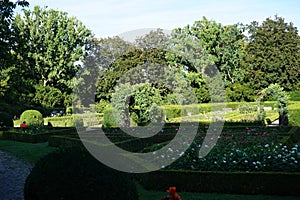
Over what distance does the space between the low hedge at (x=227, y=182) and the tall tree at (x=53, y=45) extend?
1250 inches

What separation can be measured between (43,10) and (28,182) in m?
36.3

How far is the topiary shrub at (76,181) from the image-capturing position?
4703 mm

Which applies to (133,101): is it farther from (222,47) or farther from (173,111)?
(222,47)

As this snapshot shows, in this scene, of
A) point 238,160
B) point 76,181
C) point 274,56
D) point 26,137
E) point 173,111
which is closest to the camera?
point 76,181

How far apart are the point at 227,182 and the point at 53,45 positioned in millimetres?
33536

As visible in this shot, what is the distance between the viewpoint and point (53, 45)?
37.5 m

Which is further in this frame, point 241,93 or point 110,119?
point 241,93

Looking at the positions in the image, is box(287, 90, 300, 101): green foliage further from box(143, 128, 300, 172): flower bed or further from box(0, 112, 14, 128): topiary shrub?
box(143, 128, 300, 172): flower bed

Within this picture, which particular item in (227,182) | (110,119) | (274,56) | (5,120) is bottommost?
(227,182)

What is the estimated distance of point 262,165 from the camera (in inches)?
293

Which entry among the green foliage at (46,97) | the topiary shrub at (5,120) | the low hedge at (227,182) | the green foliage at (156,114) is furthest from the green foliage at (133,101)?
the green foliage at (46,97)

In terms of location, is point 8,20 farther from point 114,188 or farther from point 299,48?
point 299,48

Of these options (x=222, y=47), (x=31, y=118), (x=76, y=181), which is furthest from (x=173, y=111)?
(x=222, y=47)

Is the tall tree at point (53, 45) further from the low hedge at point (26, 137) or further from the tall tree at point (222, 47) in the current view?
the low hedge at point (26, 137)
